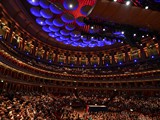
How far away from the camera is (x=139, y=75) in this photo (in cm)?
3070

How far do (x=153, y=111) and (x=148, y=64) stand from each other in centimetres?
1242

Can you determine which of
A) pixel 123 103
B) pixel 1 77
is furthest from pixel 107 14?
pixel 123 103

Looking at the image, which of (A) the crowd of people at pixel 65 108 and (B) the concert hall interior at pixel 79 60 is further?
(A) the crowd of people at pixel 65 108

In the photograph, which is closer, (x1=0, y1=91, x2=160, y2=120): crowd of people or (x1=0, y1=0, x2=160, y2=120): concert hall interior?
(x1=0, y1=0, x2=160, y2=120): concert hall interior

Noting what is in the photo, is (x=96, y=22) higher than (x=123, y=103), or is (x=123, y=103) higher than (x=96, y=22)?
(x=96, y=22)

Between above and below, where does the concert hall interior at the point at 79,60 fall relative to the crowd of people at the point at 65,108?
above

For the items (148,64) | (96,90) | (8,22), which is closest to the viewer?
(8,22)

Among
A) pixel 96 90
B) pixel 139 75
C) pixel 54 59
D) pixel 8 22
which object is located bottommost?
pixel 96 90

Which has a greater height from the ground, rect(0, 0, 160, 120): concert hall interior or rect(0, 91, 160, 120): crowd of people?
rect(0, 0, 160, 120): concert hall interior

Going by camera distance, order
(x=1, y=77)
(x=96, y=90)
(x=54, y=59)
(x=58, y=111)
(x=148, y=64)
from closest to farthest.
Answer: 1. (x=1, y=77)
2. (x=58, y=111)
3. (x=148, y=64)
4. (x=96, y=90)
5. (x=54, y=59)

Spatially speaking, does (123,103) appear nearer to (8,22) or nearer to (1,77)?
(1,77)

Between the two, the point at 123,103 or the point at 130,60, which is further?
the point at 130,60

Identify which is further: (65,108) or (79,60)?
(79,60)

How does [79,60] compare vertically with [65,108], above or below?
above
